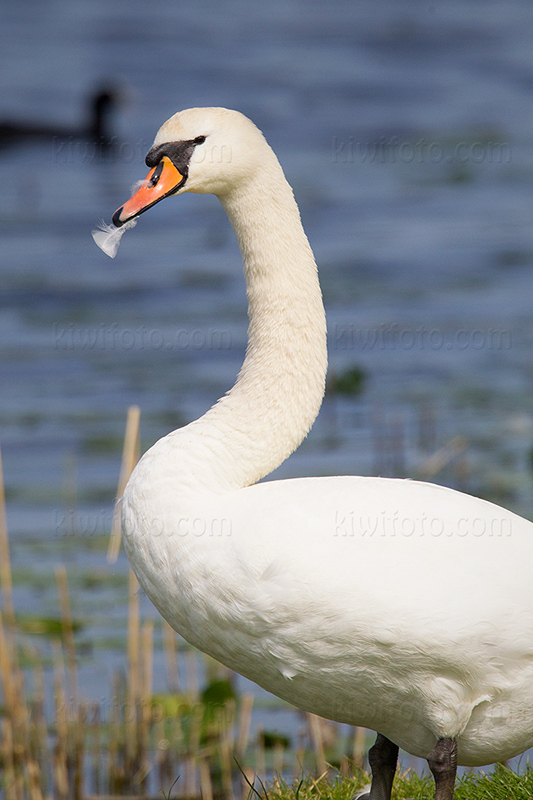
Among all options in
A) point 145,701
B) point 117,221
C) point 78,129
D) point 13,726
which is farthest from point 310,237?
point 117,221

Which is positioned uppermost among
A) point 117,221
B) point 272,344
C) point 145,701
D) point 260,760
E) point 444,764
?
point 117,221

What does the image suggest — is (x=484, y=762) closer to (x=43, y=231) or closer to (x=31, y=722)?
(x=31, y=722)

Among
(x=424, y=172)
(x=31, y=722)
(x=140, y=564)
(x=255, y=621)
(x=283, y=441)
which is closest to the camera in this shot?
(x=255, y=621)

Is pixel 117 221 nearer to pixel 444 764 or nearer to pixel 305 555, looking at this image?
pixel 305 555

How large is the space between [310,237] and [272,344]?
487 inches

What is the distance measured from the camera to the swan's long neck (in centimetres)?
354

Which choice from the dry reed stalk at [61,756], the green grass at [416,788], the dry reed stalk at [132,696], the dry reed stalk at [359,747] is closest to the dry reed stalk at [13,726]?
the dry reed stalk at [61,756]

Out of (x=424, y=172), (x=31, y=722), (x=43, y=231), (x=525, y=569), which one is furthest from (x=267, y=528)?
(x=424, y=172)

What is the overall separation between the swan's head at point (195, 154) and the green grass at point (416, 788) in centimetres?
200

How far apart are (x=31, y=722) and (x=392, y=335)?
7.90 m

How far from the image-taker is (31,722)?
196 inches

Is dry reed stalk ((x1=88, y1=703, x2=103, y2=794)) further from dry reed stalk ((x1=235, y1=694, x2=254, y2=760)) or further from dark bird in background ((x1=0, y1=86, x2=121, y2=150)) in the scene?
dark bird in background ((x1=0, y1=86, x2=121, y2=150))

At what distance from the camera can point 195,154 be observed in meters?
3.43

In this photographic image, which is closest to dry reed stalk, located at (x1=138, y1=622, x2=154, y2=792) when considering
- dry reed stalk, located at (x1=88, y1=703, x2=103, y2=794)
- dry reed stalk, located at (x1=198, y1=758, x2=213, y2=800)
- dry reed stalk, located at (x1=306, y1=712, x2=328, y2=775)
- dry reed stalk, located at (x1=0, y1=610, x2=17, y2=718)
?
dry reed stalk, located at (x1=88, y1=703, x2=103, y2=794)
